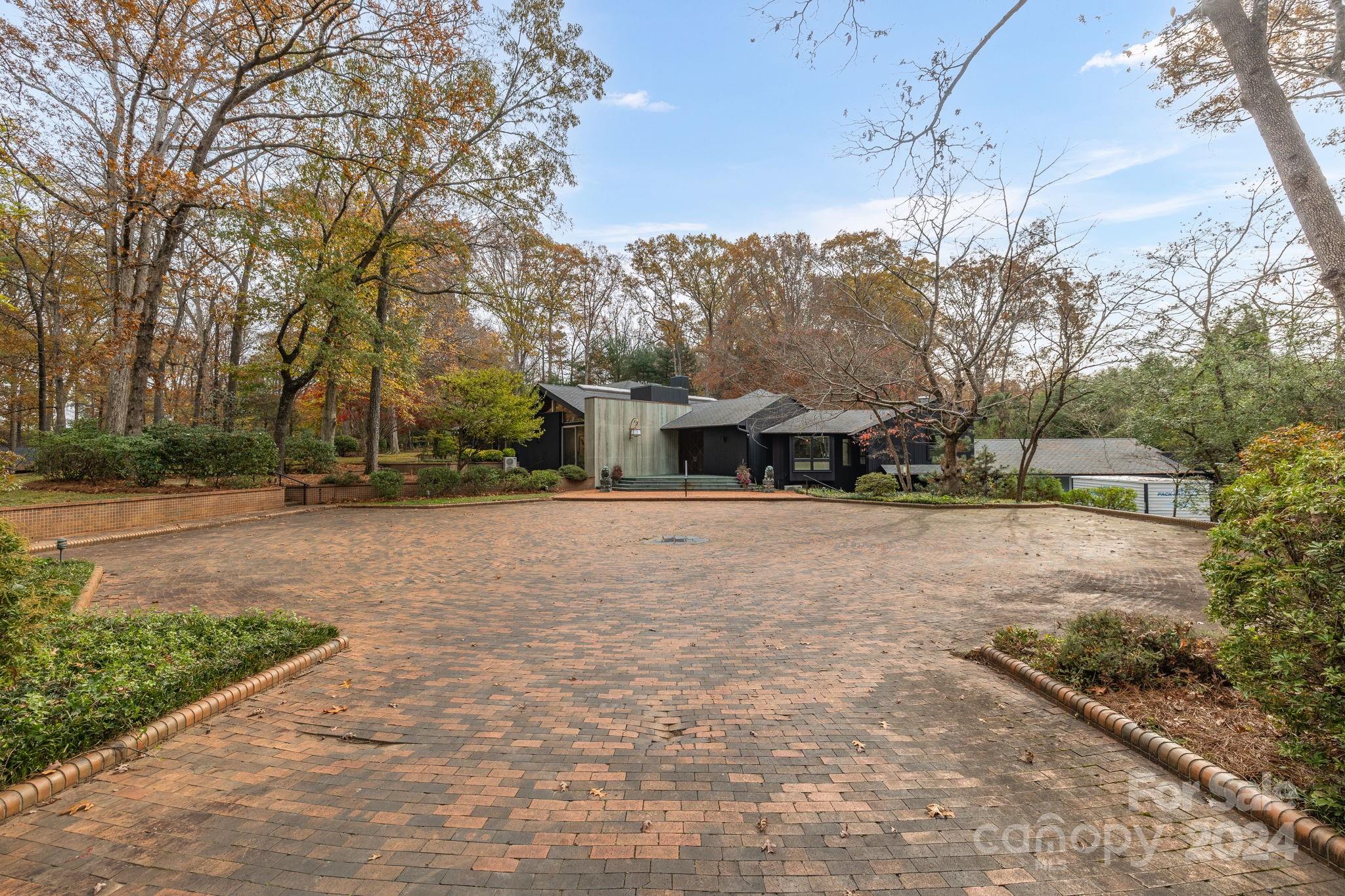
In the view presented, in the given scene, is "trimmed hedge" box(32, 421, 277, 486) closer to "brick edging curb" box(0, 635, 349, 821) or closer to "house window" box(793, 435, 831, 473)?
"brick edging curb" box(0, 635, 349, 821)

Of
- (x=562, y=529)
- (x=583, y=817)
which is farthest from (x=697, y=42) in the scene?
(x=562, y=529)

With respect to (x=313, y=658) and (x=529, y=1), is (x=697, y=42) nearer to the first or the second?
(x=313, y=658)

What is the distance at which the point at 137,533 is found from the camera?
9906 millimetres

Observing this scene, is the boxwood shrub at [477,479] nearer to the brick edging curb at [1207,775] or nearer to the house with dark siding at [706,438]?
the house with dark siding at [706,438]

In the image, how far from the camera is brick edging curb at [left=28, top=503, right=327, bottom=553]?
861 centimetres

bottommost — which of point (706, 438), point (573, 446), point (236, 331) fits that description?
point (573, 446)

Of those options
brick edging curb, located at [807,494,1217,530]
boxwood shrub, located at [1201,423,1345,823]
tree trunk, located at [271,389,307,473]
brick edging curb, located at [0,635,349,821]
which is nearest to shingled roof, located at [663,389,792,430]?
brick edging curb, located at [807,494,1217,530]

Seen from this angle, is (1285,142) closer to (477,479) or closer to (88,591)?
(88,591)

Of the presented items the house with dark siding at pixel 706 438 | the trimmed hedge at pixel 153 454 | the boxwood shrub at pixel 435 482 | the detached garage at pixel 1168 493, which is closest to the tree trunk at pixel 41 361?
the trimmed hedge at pixel 153 454

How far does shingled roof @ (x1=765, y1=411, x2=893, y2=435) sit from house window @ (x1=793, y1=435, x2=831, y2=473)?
48cm

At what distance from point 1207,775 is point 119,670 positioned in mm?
5616

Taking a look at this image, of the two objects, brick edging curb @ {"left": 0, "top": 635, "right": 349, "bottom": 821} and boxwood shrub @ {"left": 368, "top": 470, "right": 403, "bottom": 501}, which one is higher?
boxwood shrub @ {"left": 368, "top": 470, "right": 403, "bottom": 501}

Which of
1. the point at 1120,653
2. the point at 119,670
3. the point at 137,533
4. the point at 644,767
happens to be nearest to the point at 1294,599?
the point at 1120,653

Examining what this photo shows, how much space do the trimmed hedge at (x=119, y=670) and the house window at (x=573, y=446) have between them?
17.5 metres
